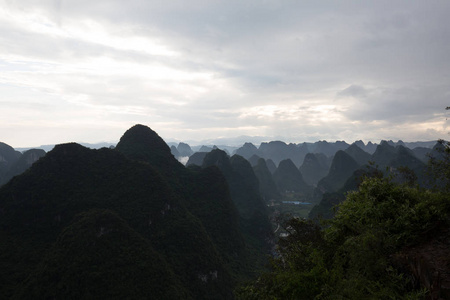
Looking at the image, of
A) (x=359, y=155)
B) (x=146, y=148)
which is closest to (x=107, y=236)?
(x=146, y=148)

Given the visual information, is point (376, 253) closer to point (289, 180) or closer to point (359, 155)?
point (289, 180)

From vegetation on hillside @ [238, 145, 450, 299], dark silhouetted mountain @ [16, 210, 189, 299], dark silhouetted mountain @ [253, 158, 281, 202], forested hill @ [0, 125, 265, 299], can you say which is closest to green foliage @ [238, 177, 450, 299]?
vegetation on hillside @ [238, 145, 450, 299]

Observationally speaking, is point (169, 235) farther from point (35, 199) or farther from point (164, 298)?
point (35, 199)

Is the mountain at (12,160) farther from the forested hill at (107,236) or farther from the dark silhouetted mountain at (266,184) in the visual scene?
the dark silhouetted mountain at (266,184)

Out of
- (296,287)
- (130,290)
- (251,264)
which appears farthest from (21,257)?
(251,264)

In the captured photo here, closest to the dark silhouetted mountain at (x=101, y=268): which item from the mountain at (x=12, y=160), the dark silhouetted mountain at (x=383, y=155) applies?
the mountain at (x=12, y=160)

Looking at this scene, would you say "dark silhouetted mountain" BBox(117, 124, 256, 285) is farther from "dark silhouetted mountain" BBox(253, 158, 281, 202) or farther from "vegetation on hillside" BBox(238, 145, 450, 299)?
"dark silhouetted mountain" BBox(253, 158, 281, 202)

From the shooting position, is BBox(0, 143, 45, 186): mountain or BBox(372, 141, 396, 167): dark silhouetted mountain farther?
BBox(372, 141, 396, 167): dark silhouetted mountain
